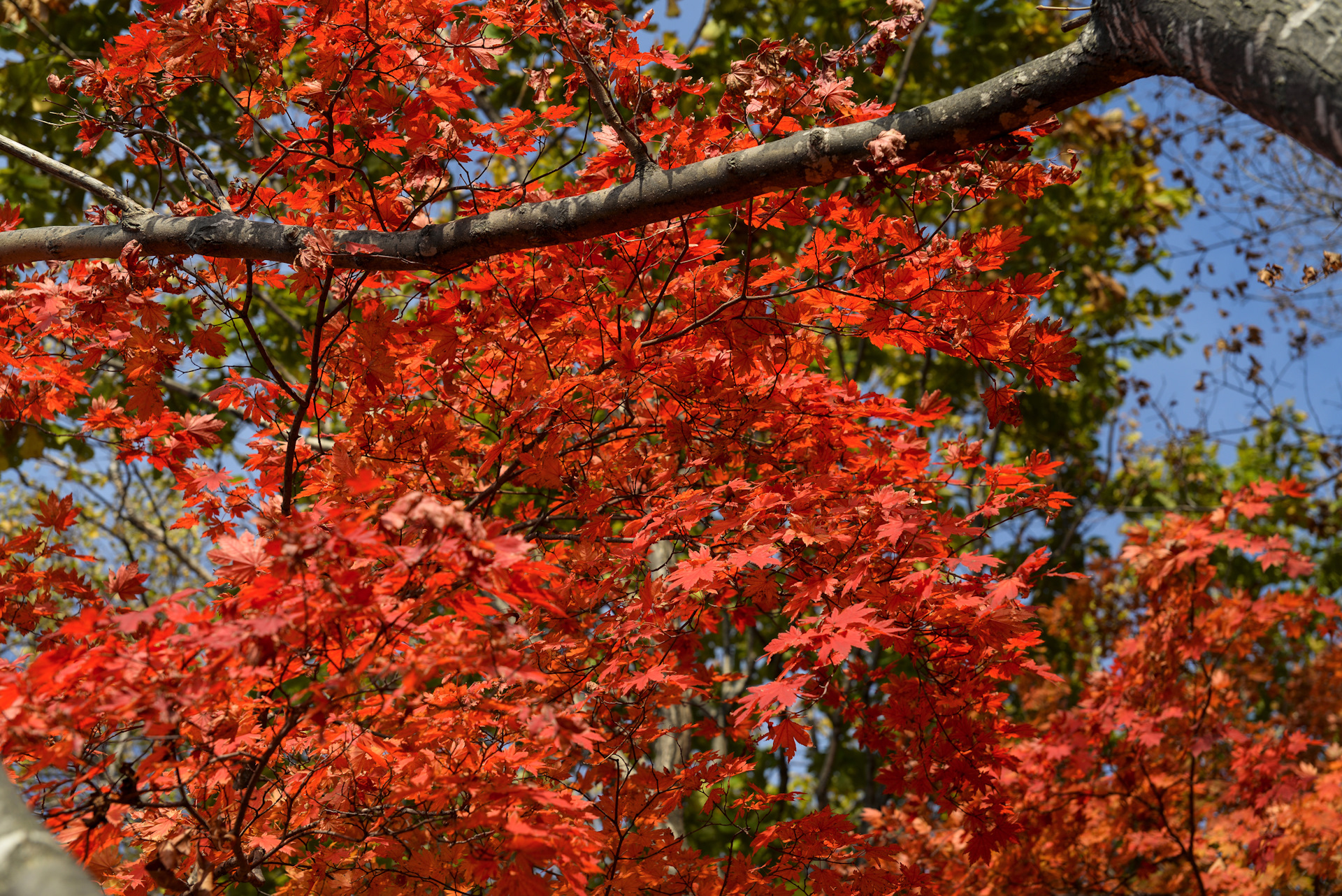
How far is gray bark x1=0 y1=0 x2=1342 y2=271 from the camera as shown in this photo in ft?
5.22

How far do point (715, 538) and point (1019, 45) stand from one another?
645 centimetres

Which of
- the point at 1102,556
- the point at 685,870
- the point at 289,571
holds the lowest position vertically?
the point at 685,870

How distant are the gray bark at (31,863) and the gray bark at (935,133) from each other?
189 cm

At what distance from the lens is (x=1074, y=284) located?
877 cm

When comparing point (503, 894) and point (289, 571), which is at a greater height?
point (289, 571)

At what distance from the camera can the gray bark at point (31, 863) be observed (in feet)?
4.00

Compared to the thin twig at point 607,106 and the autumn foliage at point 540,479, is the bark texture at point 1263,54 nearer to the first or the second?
the autumn foliage at point 540,479

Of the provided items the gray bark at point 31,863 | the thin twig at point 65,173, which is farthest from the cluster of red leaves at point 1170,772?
the thin twig at point 65,173

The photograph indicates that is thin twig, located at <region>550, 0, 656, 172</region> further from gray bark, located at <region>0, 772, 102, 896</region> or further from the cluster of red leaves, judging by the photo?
the cluster of red leaves

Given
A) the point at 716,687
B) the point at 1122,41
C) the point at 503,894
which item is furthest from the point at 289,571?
the point at 716,687

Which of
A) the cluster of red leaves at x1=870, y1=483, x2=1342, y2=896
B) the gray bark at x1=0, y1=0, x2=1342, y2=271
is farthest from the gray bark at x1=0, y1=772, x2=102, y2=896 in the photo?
the cluster of red leaves at x1=870, y1=483, x2=1342, y2=896

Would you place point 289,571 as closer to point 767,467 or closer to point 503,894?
point 503,894

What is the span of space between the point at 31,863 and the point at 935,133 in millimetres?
2291

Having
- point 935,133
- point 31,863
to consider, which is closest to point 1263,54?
point 935,133
